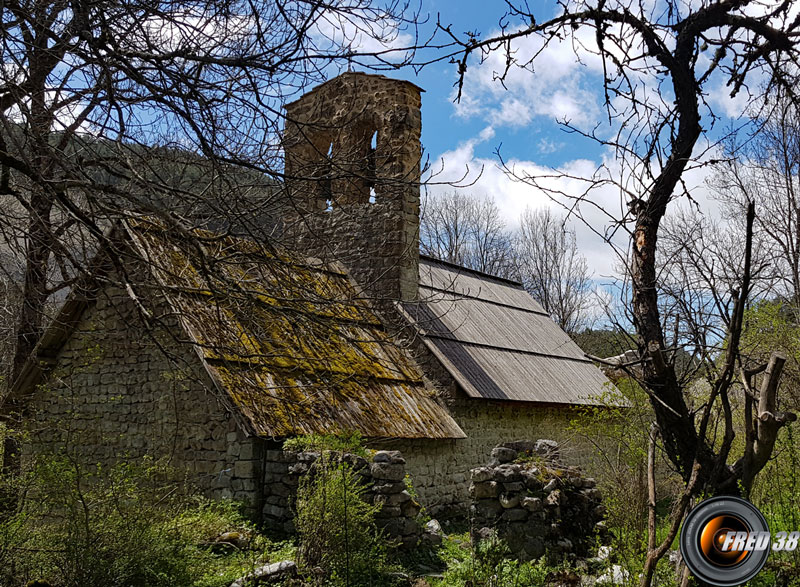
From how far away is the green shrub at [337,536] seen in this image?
7.02m

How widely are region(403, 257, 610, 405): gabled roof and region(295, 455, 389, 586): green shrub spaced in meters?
4.08

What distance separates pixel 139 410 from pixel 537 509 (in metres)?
5.73

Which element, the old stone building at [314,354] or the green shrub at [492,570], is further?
the green shrub at [492,570]

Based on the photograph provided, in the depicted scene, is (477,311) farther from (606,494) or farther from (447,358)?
(606,494)

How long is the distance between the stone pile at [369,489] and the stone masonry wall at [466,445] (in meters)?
1.62

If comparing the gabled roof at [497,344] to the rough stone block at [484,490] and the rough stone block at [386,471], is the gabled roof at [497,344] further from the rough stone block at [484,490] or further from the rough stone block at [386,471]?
the rough stone block at [484,490]

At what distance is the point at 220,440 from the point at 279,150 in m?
5.08

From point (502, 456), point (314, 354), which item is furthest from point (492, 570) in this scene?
point (314, 354)

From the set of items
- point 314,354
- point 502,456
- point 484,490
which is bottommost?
point 484,490

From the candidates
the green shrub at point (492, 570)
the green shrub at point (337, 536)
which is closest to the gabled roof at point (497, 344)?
the green shrub at point (337, 536)

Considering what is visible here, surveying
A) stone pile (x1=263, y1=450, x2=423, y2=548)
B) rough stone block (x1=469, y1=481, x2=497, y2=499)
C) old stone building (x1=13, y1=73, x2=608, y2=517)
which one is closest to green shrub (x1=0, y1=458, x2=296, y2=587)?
old stone building (x1=13, y1=73, x2=608, y2=517)

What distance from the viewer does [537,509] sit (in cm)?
796
